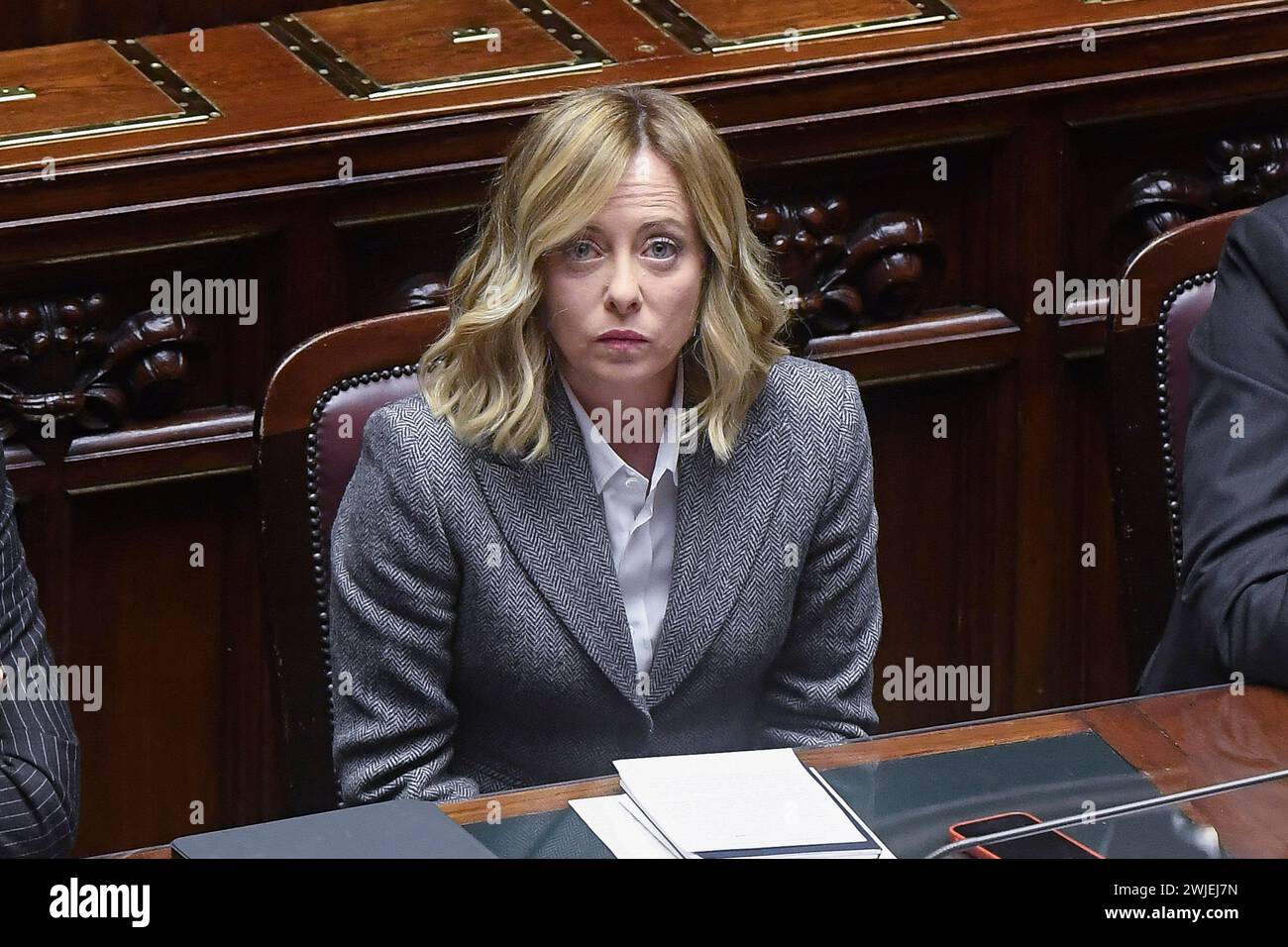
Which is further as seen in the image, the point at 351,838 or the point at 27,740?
the point at 27,740

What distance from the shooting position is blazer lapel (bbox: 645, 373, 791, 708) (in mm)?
1842

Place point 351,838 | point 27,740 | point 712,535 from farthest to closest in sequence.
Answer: point 712,535 < point 27,740 < point 351,838

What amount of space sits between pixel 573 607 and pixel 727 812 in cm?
40

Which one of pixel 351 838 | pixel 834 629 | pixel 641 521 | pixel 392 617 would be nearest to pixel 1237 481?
pixel 834 629

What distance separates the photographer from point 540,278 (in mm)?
1800

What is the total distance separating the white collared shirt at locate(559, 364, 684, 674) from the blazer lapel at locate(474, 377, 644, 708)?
0.10 feet

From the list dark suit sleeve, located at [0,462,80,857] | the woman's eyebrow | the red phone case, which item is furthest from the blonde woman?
the red phone case

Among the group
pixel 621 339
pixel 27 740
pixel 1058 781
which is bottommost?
pixel 27 740

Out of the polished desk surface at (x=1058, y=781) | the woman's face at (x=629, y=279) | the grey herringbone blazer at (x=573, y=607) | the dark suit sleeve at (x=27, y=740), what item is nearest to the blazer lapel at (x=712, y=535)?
the grey herringbone blazer at (x=573, y=607)

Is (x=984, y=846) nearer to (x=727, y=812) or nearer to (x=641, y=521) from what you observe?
(x=727, y=812)

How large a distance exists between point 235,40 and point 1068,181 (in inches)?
46.6

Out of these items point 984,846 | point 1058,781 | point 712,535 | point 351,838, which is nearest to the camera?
point 351,838
